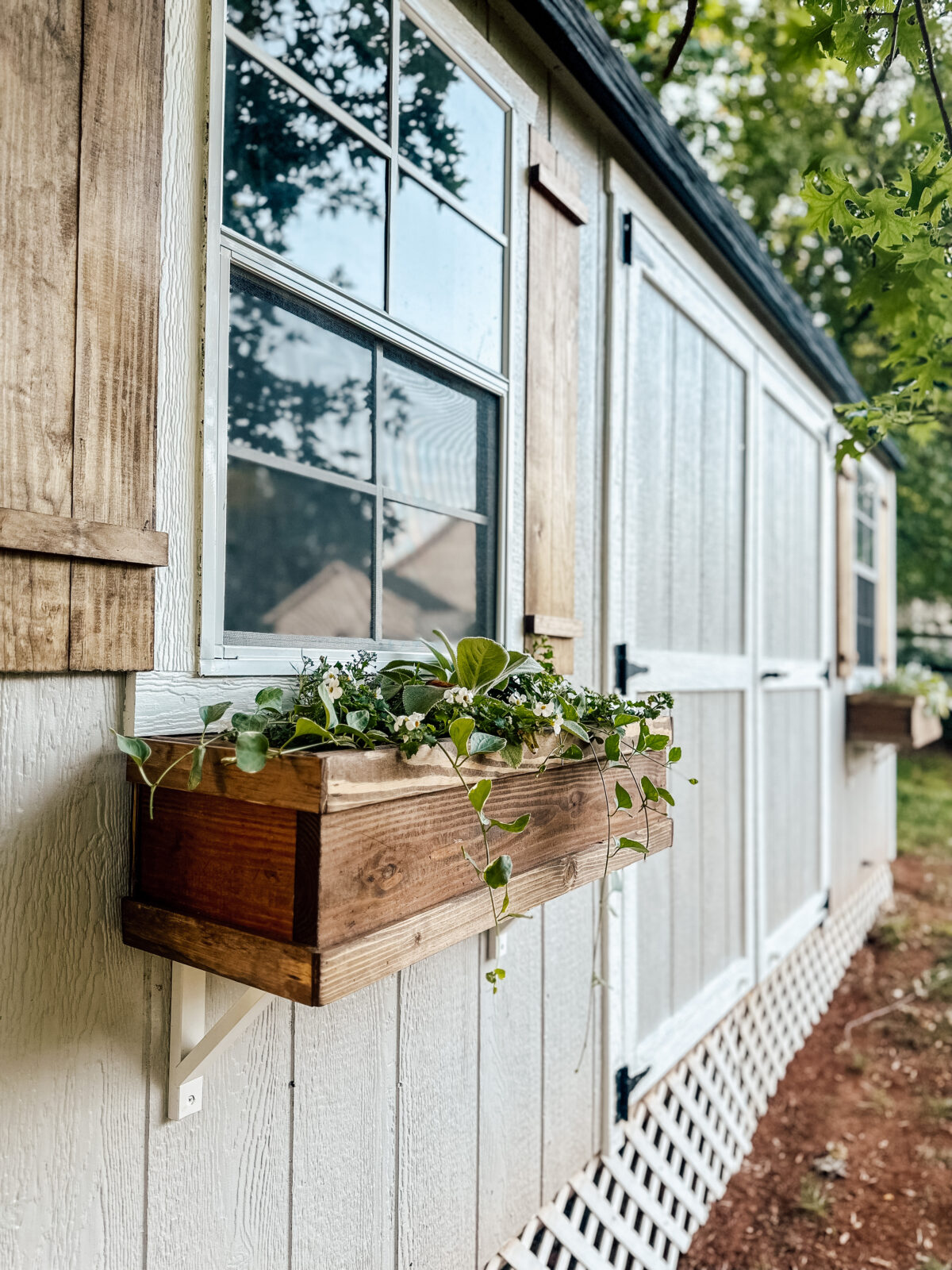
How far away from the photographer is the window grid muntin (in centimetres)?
114

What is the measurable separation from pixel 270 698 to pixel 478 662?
290mm

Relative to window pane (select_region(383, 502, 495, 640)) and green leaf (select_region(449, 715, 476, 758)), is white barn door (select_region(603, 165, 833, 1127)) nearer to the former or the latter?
window pane (select_region(383, 502, 495, 640))

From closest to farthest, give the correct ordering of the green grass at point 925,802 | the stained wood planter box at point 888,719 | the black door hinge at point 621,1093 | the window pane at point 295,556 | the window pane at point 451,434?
the window pane at point 451,434, the black door hinge at point 621,1093, the window pane at point 295,556, the stained wood planter box at point 888,719, the green grass at point 925,802

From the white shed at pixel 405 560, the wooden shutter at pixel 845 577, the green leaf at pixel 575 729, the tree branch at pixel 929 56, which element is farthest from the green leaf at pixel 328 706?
the wooden shutter at pixel 845 577

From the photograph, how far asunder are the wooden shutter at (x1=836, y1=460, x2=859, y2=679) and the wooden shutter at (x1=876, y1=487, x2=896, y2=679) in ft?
3.41

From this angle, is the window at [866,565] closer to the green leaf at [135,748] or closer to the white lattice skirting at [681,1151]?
the white lattice skirting at [681,1151]

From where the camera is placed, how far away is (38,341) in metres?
0.88

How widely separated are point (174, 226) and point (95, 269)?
149 millimetres

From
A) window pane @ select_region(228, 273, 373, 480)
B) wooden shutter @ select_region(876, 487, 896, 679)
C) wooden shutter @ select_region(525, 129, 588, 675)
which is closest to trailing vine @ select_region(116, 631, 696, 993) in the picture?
wooden shutter @ select_region(525, 129, 588, 675)

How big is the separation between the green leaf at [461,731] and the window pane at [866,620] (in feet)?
13.7

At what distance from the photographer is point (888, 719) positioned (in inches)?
162

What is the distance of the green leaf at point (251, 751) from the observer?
840mm

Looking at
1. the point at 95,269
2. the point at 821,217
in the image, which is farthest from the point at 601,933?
the point at 95,269

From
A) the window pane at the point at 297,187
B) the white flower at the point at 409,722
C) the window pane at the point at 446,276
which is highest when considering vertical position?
the window pane at the point at 297,187
